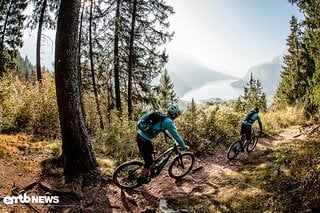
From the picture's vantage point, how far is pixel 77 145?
751cm

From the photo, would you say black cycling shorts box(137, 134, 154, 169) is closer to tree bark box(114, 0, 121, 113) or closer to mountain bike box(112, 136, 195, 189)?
mountain bike box(112, 136, 195, 189)

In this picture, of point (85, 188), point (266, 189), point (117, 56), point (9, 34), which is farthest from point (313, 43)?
point (9, 34)

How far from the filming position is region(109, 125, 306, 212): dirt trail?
23.4ft

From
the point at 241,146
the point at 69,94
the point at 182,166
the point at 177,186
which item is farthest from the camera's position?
the point at 241,146

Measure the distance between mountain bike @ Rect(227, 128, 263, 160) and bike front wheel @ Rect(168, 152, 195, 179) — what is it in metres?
2.78

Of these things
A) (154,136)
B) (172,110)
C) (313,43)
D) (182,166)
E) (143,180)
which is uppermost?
(313,43)

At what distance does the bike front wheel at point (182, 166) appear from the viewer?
8.80 meters

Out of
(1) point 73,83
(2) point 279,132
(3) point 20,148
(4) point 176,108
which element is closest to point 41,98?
(3) point 20,148

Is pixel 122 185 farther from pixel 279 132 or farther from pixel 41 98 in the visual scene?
pixel 279 132

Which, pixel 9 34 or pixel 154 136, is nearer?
pixel 154 136

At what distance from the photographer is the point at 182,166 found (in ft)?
29.1

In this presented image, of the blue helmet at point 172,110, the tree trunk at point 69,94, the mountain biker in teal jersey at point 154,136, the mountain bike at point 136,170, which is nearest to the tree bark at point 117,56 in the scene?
the mountain bike at point 136,170

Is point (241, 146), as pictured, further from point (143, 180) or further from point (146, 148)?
point (146, 148)

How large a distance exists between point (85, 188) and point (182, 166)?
3158 millimetres
